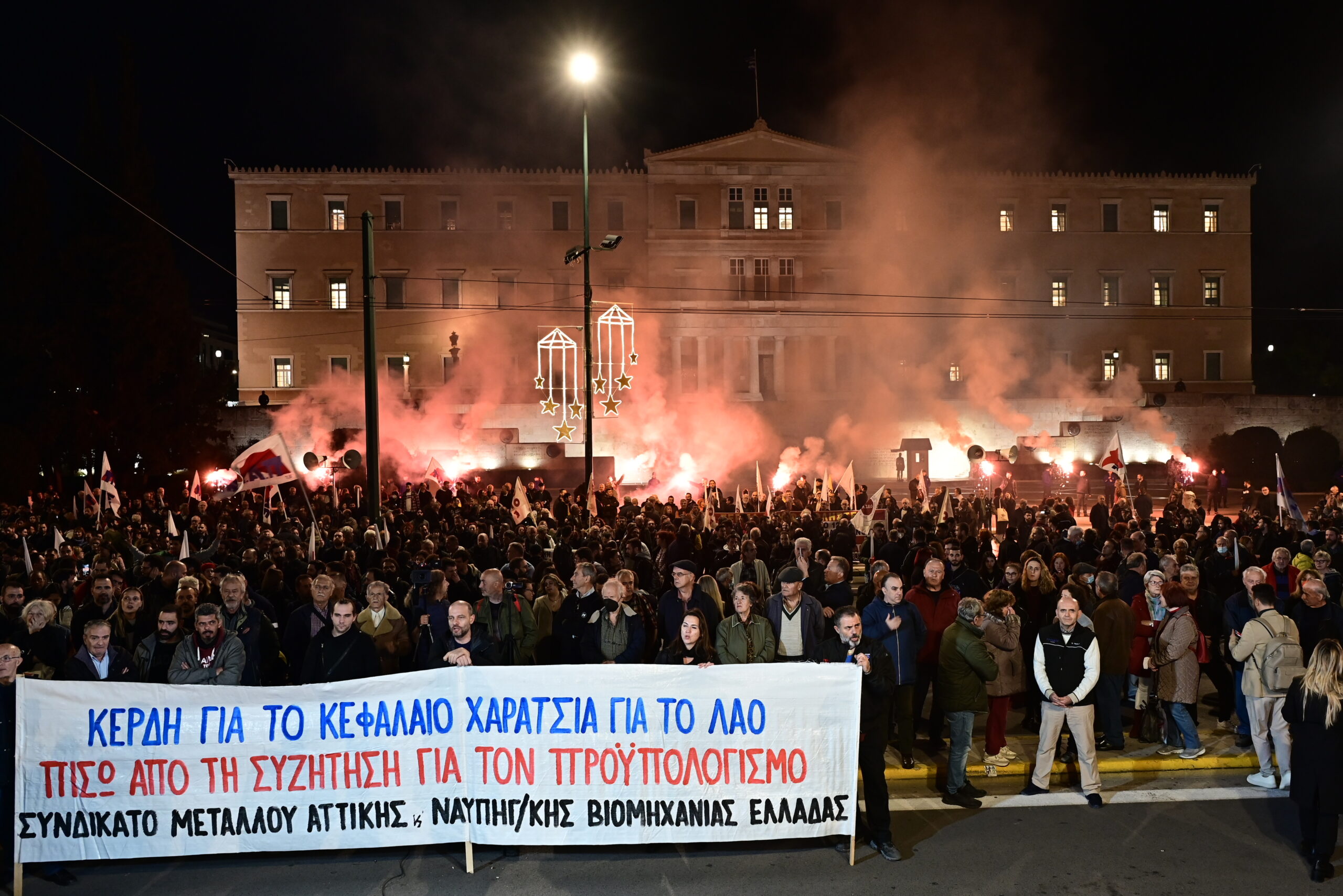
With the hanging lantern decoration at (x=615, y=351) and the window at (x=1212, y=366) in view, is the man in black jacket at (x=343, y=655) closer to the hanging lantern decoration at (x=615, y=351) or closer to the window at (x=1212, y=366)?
the hanging lantern decoration at (x=615, y=351)

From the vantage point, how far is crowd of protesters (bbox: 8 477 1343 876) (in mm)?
6320

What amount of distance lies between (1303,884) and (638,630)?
13.2 feet

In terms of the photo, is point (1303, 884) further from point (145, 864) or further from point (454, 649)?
point (145, 864)

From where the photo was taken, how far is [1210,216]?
49.8 meters

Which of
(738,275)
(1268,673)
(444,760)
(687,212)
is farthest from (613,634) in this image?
(687,212)

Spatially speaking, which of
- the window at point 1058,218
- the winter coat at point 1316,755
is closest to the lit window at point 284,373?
the window at point 1058,218

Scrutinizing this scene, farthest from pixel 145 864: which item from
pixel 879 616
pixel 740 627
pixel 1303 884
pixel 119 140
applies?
pixel 119 140

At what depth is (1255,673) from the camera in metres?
6.81

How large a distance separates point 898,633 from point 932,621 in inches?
40.2

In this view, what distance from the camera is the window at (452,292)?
151 feet

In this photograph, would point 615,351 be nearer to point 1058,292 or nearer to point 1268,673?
point 1058,292

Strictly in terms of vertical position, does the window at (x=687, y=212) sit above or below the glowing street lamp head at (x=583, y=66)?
above

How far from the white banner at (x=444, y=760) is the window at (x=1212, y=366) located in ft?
167

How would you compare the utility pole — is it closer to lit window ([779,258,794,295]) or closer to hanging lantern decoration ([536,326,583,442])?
hanging lantern decoration ([536,326,583,442])
